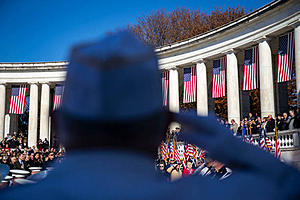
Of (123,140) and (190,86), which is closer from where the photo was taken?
(123,140)

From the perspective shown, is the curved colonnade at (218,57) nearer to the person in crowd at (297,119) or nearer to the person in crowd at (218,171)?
the person in crowd at (297,119)

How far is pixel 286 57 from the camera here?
137 feet

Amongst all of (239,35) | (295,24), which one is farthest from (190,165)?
(239,35)

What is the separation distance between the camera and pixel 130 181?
5.28 ft

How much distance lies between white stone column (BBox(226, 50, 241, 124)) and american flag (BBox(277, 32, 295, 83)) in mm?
8055

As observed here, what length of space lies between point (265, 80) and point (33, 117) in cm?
3960

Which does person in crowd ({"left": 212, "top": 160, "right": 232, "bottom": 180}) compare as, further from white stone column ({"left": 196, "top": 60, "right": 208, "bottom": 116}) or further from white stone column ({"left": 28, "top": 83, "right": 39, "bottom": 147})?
white stone column ({"left": 28, "top": 83, "right": 39, "bottom": 147})

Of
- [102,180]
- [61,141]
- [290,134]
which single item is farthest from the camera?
[290,134]

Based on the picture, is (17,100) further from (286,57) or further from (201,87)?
(286,57)

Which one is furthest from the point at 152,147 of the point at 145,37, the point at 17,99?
the point at 145,37

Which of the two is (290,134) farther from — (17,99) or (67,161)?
(17,99)

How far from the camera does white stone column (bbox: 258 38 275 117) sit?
142 ft

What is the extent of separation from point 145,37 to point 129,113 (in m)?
75.5

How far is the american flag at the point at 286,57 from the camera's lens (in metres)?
41.2
